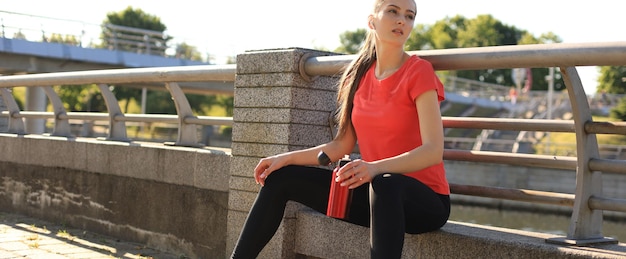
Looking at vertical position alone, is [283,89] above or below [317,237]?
above

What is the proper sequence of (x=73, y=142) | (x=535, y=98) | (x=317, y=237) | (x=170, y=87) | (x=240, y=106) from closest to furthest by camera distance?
1. (x=317, y=237)
2. (x=240, y=106)
3. (x=170, y=87)
4. (x=73, y=142)
5. (x=535, y=98)

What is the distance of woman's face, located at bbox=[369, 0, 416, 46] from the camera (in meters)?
4.00

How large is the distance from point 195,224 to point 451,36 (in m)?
97.6

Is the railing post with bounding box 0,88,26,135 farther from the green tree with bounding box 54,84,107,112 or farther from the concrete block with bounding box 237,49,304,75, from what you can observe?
the green tree with bounding box 54,84,107,112

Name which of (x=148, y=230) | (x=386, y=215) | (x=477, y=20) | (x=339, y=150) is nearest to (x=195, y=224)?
(x=148, y=230)

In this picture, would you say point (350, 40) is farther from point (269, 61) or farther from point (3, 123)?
point (269, 61)

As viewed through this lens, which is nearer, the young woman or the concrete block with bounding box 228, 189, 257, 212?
the young woman

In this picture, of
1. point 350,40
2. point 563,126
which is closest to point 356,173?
point 563,126

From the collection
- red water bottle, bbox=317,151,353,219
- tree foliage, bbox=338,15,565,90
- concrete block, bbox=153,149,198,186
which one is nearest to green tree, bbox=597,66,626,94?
tree foliage, bbox=338,15,565,90

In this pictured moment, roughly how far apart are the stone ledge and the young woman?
0.58 ft

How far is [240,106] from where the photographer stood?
541 cm

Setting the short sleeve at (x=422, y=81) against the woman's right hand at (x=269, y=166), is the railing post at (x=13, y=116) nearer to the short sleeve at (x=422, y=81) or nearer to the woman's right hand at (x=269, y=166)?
the woman's right hand at (x=269, y=166)

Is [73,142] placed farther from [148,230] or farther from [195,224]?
[195,224]

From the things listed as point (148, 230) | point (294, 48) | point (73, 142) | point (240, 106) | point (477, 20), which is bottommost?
point (148, 230)
